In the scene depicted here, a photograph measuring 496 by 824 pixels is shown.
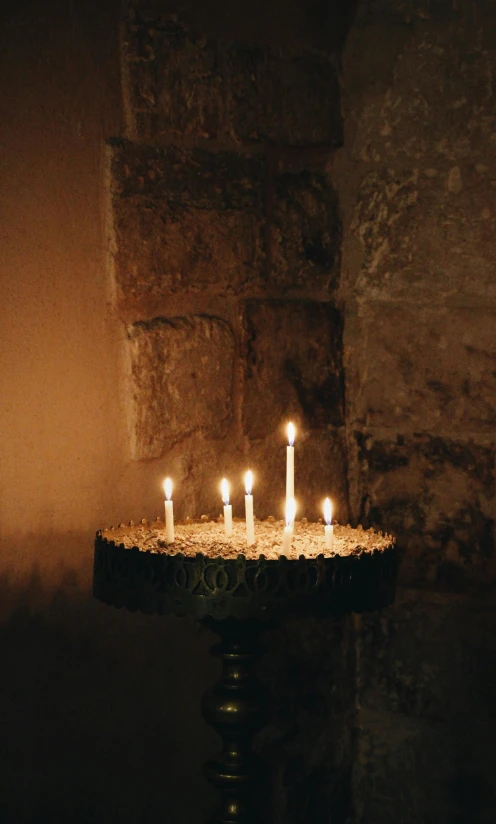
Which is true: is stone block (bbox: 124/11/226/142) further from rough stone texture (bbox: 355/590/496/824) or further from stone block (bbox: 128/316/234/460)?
rough stone texture (bbox: 355/590/496/824)

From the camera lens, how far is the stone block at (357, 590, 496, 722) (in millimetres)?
2035

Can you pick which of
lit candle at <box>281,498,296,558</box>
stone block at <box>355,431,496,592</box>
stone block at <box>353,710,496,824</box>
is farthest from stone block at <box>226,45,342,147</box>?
stone block at <box>353,710,496,824</box>

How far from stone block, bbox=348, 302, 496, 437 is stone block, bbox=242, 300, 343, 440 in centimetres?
5

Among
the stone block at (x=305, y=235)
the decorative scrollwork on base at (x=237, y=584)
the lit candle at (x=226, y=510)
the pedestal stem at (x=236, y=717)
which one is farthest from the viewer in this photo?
the stone block at (x=305, y=235)

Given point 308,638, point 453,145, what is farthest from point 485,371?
point 308,638

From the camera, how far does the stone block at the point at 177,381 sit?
1953 millimetres

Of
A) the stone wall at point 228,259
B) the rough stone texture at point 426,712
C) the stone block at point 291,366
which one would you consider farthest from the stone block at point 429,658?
the stone block at point 291,366

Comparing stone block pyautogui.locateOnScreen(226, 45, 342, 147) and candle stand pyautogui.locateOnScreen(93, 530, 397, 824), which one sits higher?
stone block pyautogui.locateOnScreen(226, 45, 342, 147)

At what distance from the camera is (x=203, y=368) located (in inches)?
80.2

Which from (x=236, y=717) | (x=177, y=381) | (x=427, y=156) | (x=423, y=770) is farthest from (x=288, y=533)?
(x=427, y=156)

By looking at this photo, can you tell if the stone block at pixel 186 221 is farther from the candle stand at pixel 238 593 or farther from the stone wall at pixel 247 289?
the candle stand at pixel 238 593

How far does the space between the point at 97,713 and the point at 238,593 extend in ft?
1.80

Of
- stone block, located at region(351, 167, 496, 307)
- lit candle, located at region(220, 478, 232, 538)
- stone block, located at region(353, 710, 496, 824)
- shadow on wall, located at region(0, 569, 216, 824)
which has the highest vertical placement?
stone block, located at region(351, 167, 496, 307)

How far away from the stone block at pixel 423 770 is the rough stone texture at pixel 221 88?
1.19m
